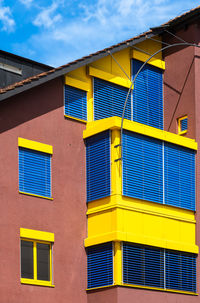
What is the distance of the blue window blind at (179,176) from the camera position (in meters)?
30.1

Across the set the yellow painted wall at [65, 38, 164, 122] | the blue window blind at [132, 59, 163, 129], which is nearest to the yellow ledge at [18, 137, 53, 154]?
the yellow painted wall at [65, 38, 164, 122]

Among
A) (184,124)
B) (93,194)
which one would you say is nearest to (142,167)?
(93,194)

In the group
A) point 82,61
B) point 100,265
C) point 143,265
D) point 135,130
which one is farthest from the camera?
point 82,61

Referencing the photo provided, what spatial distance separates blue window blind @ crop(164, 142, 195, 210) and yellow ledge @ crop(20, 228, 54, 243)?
5.09 metres

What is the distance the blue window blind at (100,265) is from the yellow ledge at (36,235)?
6.01 feet

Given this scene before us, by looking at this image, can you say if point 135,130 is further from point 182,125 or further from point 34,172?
point 34,172

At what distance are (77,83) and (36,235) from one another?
6716 mm

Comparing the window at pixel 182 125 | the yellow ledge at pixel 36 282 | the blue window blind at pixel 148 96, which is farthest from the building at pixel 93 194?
the blue window blind at pixel 148 96

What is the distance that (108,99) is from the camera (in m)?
31.5

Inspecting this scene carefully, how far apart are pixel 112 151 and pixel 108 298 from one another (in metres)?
5.53

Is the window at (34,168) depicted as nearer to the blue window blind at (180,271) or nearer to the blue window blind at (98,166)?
the blue window blind at (98,166)

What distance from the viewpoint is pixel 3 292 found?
25750 millimetres

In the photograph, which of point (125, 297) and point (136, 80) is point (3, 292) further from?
point (136, 80)

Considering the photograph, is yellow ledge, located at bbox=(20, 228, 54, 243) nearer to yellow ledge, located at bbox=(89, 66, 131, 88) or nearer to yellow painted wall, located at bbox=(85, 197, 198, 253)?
yellow painted wall, located at bbox=(85, 197, 198, 253)
